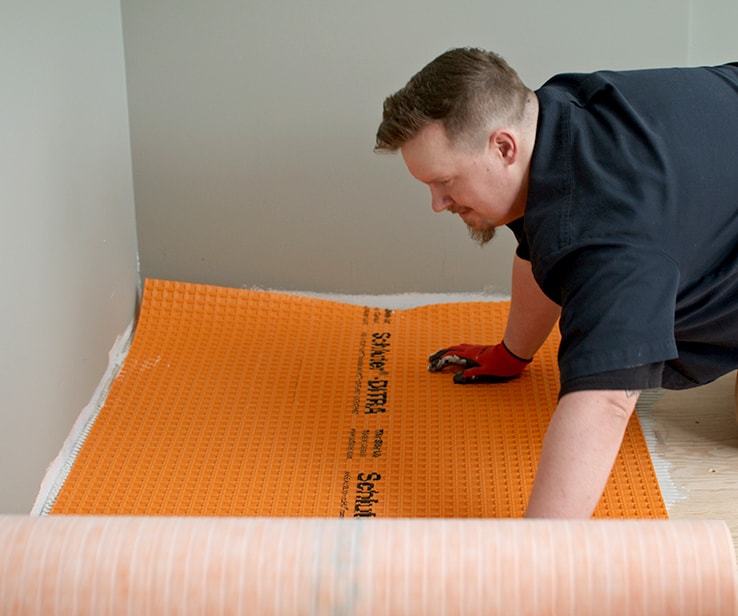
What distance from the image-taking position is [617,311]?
4.46ft

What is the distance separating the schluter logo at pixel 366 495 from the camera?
5.76 ft

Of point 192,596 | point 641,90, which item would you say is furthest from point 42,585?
point 641,90

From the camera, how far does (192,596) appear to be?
93 cm

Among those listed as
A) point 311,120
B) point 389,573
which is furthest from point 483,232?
point 389,573

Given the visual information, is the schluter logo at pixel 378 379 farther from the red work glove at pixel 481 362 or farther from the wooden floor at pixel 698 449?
the wooden floor at pixel 698 449

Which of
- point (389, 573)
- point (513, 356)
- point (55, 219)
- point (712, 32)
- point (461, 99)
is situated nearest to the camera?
point (389, 573)

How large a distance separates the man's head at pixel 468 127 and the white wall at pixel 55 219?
695mm

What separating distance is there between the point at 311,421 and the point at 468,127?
835 mm

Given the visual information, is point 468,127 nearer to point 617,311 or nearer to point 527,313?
point 617,311

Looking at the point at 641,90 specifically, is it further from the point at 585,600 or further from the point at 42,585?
the point at 42,585

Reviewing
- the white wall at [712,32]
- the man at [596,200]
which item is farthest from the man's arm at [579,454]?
the white wall at [712,32]

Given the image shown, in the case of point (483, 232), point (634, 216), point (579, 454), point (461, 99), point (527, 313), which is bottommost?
point (527, 313)

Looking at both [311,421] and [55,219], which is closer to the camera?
[55,219]

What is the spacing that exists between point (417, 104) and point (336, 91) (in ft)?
3.09
